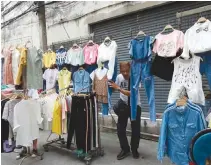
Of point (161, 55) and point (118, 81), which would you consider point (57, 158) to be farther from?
point (161, 55)

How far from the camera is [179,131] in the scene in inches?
121

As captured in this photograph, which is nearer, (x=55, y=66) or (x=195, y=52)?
(x=195, y=52)

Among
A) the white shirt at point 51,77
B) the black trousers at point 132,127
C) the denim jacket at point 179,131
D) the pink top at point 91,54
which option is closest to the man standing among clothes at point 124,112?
the black trousers at point 132,127

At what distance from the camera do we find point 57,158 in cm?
467

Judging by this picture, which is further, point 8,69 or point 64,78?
point 64,78

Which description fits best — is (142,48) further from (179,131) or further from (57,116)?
(57,116)

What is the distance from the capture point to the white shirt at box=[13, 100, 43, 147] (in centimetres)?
418

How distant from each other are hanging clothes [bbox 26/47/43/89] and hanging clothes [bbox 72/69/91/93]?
0.87 metres

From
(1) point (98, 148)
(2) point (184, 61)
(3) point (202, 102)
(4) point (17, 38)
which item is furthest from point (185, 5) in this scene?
(4) point (17, 38)

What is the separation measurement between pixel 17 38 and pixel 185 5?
7.37 m

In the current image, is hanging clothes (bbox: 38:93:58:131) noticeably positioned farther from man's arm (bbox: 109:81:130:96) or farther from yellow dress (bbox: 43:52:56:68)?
man's arm (bbox: 109:81:130:96)

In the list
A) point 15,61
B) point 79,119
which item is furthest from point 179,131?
point 15,61

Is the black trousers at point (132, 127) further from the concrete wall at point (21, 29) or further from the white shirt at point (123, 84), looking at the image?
the concrete wall at point (21, 29)

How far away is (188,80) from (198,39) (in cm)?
53
